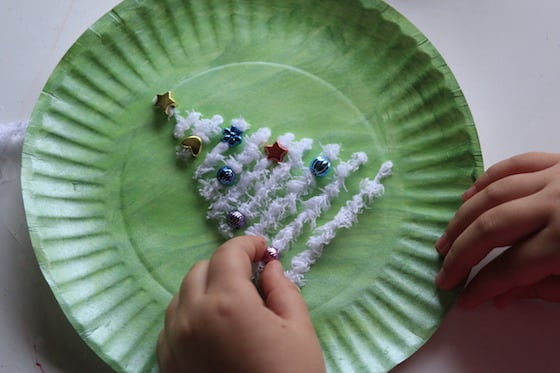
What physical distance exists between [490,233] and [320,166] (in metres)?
0.19

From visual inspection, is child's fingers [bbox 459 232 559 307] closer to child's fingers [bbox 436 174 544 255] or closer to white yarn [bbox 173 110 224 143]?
child's fingers [bbox 436 174 544 255]

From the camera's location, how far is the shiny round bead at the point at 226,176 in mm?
658

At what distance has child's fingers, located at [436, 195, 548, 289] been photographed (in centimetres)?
57

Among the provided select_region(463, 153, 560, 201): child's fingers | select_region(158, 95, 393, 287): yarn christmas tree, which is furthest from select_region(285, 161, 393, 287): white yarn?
select_region(463, 153, 560, 201): child's fingers

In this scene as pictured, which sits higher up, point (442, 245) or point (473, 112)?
point (473, 112)

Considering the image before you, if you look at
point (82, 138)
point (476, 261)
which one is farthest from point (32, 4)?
point (476, 261)

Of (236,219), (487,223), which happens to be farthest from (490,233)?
(236,219)

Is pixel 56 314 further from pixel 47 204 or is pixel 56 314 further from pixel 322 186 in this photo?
pixel 322 186

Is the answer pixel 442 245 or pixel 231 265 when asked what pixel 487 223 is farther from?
pixel 231 265

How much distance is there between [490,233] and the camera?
59 cm

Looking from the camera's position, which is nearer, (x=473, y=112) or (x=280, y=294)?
(x=280, y=294)

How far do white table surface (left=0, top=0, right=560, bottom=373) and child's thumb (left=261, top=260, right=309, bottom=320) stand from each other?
15 centimetres

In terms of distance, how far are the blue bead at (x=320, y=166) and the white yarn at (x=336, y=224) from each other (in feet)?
0.14

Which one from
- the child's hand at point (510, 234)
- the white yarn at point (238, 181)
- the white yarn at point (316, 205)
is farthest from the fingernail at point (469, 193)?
the white yarn at point (238, 181)
